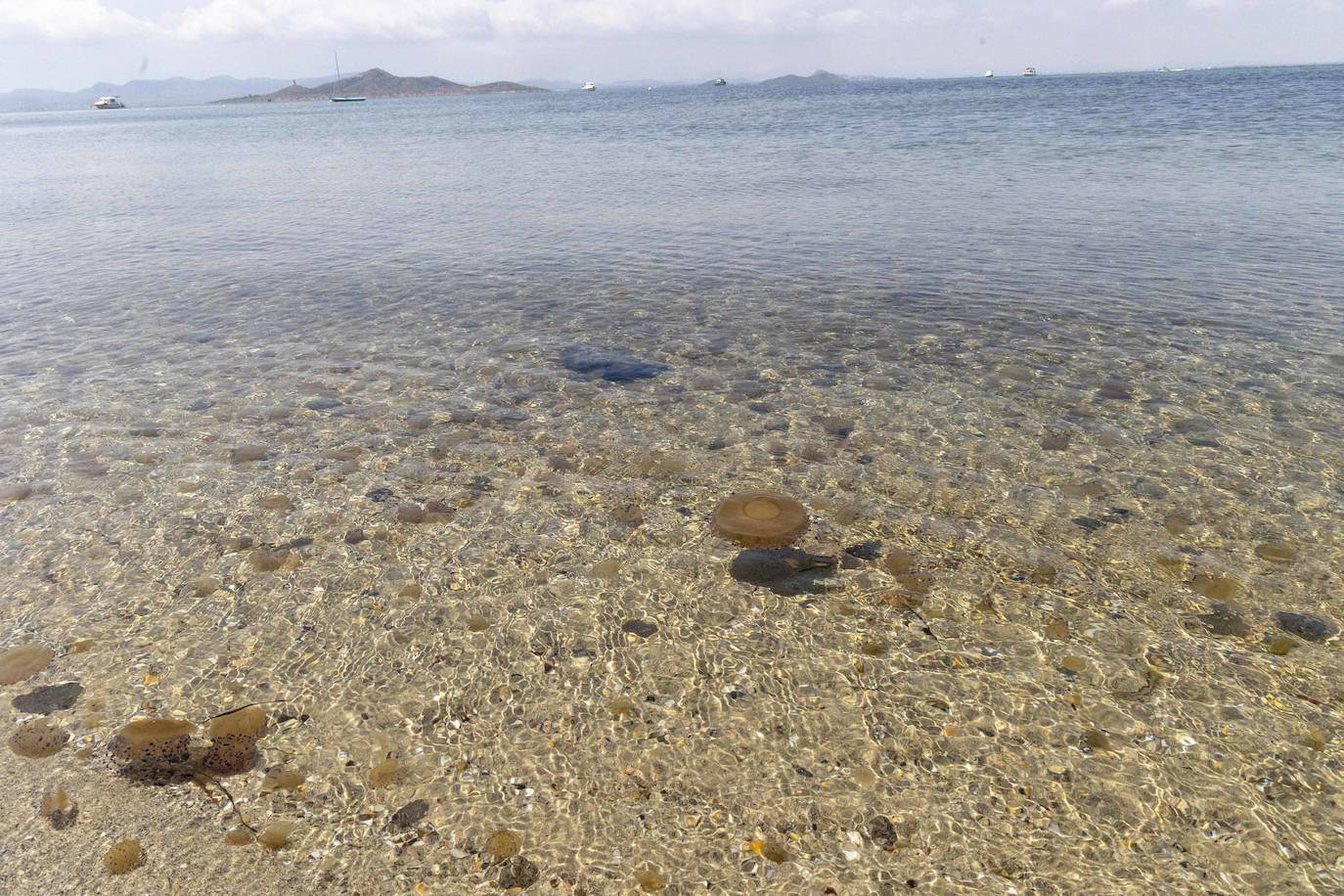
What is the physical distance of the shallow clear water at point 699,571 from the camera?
15.1ft

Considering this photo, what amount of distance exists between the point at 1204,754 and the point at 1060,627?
1389 mm

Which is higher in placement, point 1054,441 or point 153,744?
point 1054,441

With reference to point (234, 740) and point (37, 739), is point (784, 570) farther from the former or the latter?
point (37, 739)

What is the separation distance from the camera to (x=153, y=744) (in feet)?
17.0

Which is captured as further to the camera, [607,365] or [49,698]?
[607,365]

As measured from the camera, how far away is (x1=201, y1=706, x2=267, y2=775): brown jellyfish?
5031 mm

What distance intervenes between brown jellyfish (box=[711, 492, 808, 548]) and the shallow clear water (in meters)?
0.21

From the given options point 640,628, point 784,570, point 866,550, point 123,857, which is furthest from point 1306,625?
point 123,857

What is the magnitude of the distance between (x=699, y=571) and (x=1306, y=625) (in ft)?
16.6

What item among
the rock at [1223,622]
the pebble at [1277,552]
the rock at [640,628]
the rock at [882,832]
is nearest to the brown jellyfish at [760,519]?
the rock at [640,628]

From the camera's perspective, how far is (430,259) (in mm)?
20359

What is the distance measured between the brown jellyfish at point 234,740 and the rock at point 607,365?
7.30m

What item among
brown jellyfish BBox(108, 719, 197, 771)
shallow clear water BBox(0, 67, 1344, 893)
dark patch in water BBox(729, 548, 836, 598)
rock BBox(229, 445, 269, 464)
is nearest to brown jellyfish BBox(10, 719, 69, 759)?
shallow clear water BBox(0, 67, 1344, 893)

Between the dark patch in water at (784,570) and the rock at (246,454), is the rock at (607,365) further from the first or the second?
the dark patch in water at (784,570)
